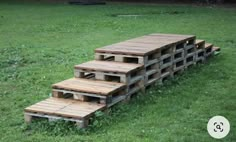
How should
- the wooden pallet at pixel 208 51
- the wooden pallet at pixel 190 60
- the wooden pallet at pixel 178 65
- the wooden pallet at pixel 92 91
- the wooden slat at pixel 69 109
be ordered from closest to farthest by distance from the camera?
the wooden slat at pixel 69 109 < the wooden pallet at pixel 92 91 < the wooden pallet at pixel 178 65 < the wooden pallet at pixel 190 60 < the wooden pallet at pixel 208 51

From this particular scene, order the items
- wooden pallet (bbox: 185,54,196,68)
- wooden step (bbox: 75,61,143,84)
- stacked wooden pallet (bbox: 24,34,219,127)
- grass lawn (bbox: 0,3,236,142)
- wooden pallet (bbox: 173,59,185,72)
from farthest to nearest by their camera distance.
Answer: wooden pallet (bbox: 185,54,196,68) < wooden pallet (bbox: 173,59,185,72) < wooden step (bbox: 75,61,143,84) < stacked wooden pallet (bbox: 24,34,219,127) < grass lawn (bbox: 0,3,236,142)

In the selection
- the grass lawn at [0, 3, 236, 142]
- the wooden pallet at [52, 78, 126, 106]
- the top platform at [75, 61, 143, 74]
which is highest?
the top platform at [75, 61, 143, 74]

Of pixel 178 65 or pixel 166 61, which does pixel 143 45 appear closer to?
pixel 166 61

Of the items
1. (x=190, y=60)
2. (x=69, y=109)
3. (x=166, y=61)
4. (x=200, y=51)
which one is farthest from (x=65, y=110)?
(x=200, y=51)

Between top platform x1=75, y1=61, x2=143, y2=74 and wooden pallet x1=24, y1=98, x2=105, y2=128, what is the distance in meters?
0.70

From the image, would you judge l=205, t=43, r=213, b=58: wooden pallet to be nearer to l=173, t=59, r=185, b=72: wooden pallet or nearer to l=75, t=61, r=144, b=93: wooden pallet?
l=173, t=59, r=185, b=72: wooden pallet

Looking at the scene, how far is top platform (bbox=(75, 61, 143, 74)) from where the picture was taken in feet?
20.9

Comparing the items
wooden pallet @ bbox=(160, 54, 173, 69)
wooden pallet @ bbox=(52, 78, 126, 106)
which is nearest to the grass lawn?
Answer: wooden pallet @ bbox=(52, 78, 126, 106)

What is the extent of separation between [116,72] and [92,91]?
1.90ft

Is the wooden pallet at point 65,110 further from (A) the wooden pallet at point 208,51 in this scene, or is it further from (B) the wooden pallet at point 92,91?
(A) the wooden pallet at point 208,51

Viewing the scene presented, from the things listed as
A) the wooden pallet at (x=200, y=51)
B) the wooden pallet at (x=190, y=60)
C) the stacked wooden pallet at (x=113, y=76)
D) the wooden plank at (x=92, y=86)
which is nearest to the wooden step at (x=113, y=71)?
the stacked wooden pallet at (x=113, y=76)

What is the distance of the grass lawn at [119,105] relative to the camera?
5375 mm

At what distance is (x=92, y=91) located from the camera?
19.3 ft

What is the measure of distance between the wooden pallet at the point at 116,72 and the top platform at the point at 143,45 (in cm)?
25
